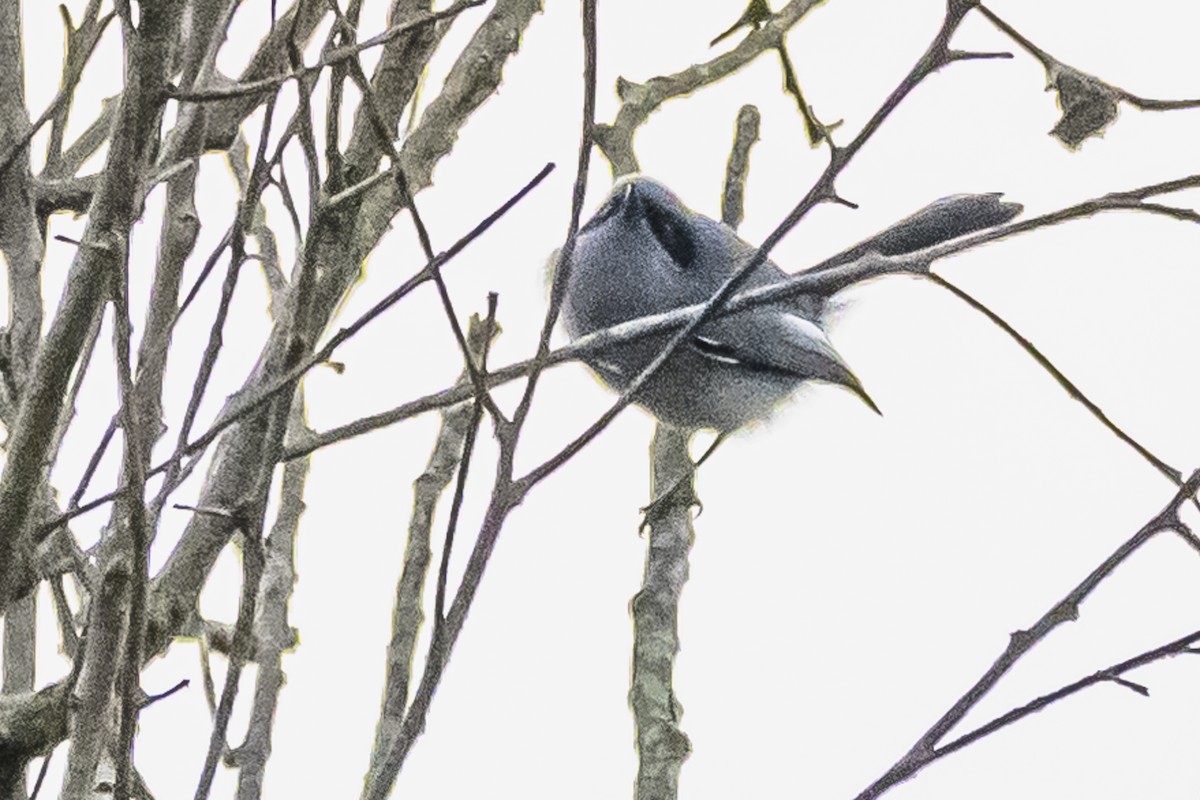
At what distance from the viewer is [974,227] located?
3.34 meters

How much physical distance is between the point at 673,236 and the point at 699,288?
141mm

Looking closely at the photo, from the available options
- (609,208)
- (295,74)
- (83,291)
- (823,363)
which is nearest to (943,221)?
(823,363)

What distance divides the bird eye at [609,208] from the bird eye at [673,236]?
6cm

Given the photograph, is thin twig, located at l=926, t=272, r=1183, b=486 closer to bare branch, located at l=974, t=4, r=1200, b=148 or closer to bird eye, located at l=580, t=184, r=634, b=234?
bare branch, located at l=974, t=4, r=1200, b=148

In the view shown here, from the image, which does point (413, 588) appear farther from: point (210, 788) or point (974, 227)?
point (974, 227)

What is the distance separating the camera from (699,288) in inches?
128

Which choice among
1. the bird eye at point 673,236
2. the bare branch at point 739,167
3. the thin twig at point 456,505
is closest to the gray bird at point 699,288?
the bird eye at point 673,236

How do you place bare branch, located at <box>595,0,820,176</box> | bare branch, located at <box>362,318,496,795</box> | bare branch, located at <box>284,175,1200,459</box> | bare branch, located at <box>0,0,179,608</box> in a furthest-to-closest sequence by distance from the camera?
1. bare branch, located at <box>595,0,820,176</box>
2. bare branch, located at <box>362,318,496,795</box>
3. bare branch, located at <box>284,175,1200,459</box>
4. bare branch, located at <box>0,0,179,608</box>

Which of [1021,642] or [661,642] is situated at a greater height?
[661,642]

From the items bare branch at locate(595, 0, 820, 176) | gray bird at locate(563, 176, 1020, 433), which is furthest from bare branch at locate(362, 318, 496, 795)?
gray bird at locate(563, 176, 1020, 433)

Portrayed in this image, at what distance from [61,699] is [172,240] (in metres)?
0.39

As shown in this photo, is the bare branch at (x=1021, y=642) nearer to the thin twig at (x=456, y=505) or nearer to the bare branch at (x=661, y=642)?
the thin twig at (x=456, y=505)

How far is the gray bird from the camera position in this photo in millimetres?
3227

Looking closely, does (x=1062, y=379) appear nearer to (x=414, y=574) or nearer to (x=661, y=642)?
(x=414, y=574)
